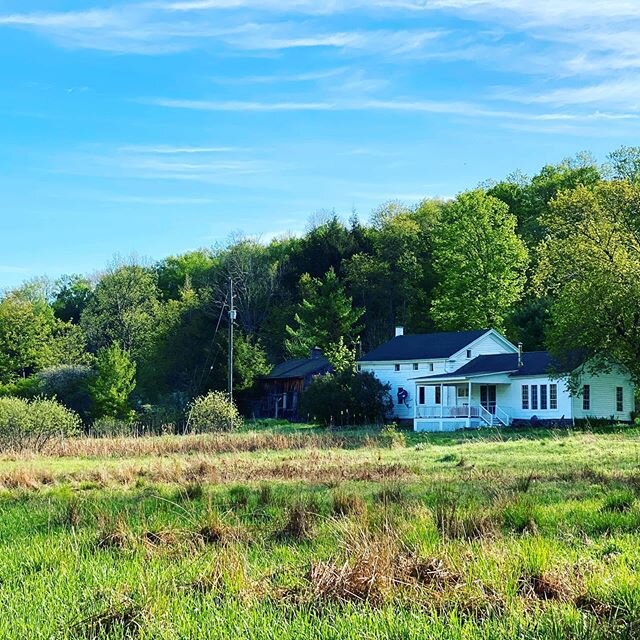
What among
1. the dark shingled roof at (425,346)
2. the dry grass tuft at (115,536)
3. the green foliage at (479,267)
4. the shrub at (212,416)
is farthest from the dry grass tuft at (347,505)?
the green foliage at (479,267)

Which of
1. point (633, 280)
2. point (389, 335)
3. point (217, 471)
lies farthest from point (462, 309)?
point (217, 471)

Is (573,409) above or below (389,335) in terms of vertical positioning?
below

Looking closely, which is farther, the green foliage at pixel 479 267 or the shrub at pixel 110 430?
the green foliage at pixel 479 267

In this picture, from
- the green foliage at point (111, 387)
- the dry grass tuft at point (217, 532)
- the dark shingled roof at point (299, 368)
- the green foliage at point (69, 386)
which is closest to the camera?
the dry grass tuft at point (217, 532)

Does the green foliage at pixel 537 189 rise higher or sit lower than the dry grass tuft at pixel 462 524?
higher

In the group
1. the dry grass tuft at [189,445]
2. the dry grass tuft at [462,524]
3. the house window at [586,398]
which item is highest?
the house window at [586,398]

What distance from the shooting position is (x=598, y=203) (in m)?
48.1

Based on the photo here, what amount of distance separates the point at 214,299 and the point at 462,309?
68.4ft

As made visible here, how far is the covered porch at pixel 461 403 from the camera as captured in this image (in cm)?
4759

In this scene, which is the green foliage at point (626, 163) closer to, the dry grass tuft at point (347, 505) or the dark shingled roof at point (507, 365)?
the dark shingled roof at point (507, 365)

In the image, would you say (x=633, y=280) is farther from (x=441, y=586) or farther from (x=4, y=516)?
(x=441, y=586)

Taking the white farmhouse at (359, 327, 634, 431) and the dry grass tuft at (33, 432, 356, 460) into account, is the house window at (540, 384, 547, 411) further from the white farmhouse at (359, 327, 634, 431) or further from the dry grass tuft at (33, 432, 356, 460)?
the dry grass tuft at (33, 432, 356, 460)

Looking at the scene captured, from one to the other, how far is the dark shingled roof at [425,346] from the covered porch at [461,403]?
6.91ft

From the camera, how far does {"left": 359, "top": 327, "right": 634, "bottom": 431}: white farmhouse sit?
46812mm
